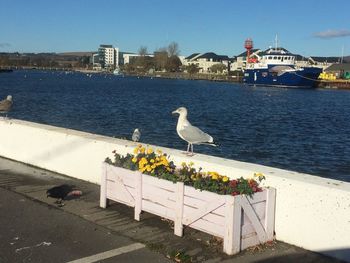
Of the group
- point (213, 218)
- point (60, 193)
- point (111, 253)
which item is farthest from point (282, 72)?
point (111, 253)

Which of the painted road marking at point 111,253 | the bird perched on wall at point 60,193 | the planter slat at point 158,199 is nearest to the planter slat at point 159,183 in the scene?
the planter slat at point 158,199

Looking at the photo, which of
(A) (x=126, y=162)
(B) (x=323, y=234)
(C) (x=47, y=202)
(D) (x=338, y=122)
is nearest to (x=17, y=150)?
(C) (x=47, y=202)

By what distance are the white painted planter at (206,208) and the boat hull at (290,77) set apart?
101834 millimetres

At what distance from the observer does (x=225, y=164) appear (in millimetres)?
6559

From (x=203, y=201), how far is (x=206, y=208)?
0.31 feet

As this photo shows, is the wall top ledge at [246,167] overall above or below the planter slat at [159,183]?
above

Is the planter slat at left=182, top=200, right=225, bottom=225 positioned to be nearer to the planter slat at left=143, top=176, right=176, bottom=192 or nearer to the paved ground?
the paved ground

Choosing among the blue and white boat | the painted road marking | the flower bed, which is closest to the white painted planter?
the flower bed

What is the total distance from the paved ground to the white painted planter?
19 cm

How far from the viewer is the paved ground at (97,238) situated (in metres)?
5.29

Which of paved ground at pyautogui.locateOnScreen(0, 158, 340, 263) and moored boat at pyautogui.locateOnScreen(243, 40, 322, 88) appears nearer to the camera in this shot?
paved ground at pyautogui.locateOnScreen(0, 158, 340, 263)

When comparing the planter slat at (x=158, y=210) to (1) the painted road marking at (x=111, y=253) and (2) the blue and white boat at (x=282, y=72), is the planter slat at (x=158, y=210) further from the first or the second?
(2) the blue and white boat at (x=282, y=72)

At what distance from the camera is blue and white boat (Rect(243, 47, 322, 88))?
10431 centimetres

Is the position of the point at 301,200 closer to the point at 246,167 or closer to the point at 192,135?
the point at 246,167
